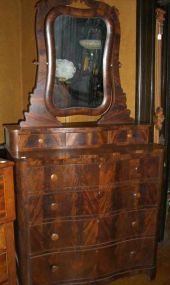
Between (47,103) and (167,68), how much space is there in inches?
49.8

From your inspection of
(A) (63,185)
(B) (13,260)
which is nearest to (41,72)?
(A) (63,185)

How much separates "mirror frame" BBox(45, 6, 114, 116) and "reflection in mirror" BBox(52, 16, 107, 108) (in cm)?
3

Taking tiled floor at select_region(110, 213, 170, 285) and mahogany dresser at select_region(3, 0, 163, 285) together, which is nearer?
mahogany dresser at select_region(3, 0, 163, 285)

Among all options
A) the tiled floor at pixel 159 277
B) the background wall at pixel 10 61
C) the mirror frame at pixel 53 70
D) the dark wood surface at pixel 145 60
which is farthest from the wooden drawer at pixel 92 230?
the background wall at pixel 10 61

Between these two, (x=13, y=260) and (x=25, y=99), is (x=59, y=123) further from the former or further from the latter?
(x=13, y=260)

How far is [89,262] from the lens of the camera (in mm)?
1916

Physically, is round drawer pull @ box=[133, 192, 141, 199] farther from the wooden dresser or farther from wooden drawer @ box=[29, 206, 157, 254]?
the wooden dresser

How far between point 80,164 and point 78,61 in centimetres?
75

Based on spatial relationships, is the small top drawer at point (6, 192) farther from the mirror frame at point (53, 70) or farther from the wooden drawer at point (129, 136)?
the wooden drawer at point (129, 136)

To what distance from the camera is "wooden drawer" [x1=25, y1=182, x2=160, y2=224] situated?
1731 millimetres

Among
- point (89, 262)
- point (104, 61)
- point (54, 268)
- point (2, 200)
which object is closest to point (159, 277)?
point (89, 262)

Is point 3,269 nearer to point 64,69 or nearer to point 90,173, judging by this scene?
point 90,173

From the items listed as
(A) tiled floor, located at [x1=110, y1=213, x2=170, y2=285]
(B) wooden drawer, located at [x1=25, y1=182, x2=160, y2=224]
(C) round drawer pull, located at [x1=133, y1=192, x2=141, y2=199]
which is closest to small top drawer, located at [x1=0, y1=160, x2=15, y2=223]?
(B) wooden drawer, located at [x1=25, y1=182, x2=160, y2=224]

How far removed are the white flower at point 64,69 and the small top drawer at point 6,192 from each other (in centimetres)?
70
